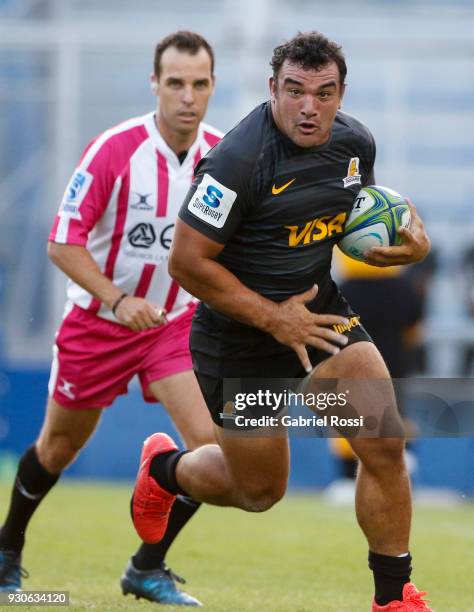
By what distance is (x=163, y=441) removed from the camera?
6039 millimetres

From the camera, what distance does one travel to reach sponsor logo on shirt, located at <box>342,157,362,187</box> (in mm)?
5211

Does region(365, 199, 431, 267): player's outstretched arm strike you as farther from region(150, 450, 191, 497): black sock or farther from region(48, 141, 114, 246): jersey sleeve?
region(48, 141, 114, 246): jersey sleeve

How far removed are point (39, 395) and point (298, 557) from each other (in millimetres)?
6200

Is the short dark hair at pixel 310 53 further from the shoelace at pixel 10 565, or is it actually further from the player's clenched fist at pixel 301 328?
the shoelace at pixel 10 565

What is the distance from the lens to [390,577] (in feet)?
16.6

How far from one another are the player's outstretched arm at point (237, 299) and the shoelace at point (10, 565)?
2064mm

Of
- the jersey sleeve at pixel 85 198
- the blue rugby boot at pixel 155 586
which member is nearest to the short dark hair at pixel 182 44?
the jersey sleeve at pixel 85 198

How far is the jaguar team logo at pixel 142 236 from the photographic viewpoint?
651 centimetres

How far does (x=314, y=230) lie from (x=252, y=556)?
334 centimetres

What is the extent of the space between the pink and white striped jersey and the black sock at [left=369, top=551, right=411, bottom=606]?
196 centimetres

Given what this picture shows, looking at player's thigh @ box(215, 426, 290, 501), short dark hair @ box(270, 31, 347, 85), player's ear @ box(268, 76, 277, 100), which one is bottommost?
player's thigh @ box(215, 426, 290, 501)

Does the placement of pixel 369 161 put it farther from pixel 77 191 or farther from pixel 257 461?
pixel 77 191

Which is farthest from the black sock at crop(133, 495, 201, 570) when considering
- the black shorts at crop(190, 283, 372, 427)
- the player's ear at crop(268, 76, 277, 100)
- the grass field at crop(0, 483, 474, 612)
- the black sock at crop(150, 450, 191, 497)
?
the player's ear at crop(268, 76, 277, 100)
